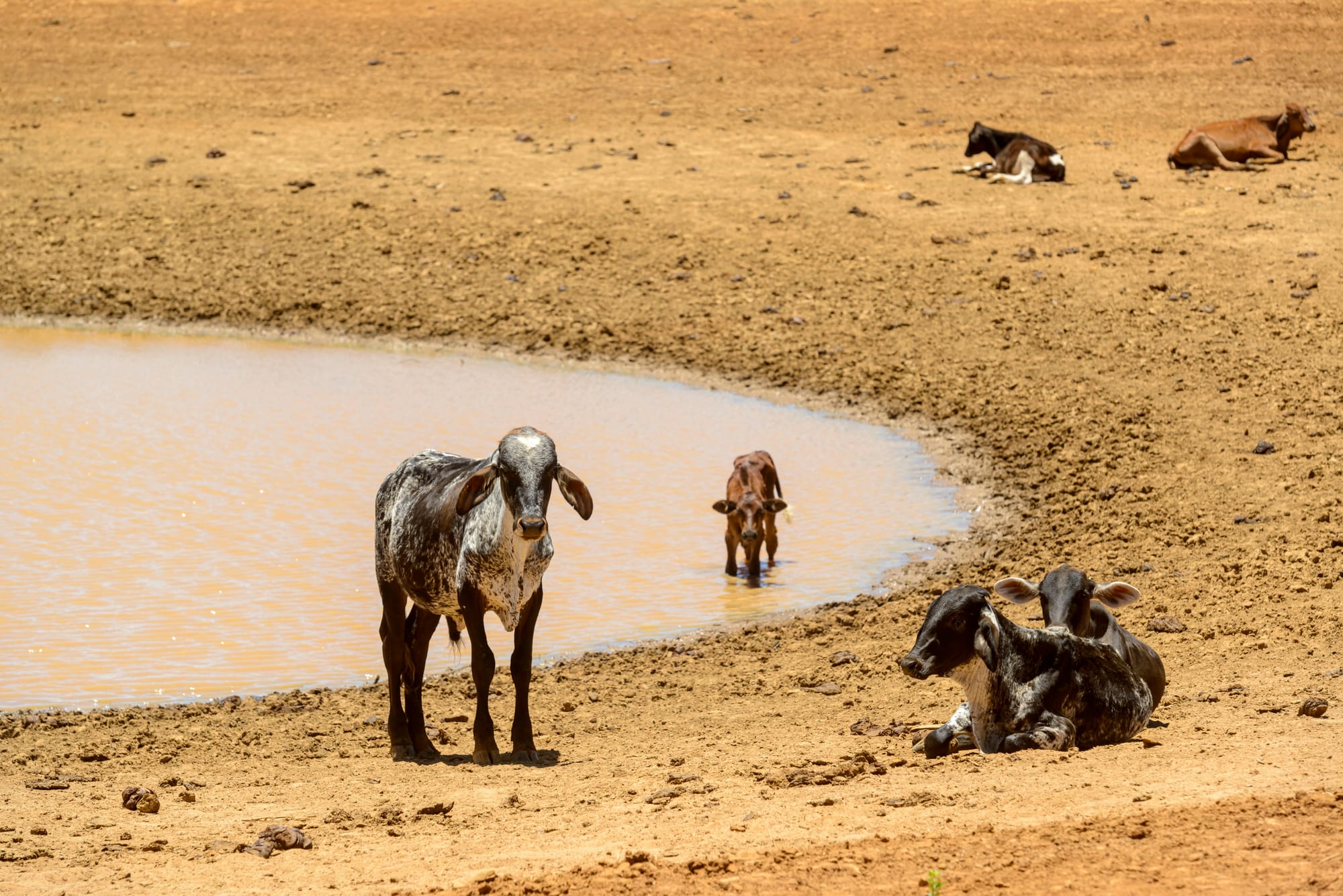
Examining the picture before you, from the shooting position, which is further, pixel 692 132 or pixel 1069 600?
pixel 692 132

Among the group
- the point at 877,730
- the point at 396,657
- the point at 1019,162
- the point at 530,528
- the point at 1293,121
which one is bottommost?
the point at 877,730

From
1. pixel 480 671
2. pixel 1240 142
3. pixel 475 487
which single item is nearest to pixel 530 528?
pixel 475 487

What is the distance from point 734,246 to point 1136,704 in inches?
559

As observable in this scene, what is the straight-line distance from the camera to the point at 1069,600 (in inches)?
341

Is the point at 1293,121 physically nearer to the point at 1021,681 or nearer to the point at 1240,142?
the point at 1240,142

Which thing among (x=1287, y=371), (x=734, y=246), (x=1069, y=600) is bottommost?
(x=1069, y=600)

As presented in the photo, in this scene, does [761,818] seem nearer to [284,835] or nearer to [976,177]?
[284,835]

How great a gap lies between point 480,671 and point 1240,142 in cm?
1841

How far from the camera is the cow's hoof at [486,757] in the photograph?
858 centimetres

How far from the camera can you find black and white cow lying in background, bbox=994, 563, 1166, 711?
8547 millimetres

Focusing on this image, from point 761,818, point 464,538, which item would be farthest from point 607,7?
point 761,818

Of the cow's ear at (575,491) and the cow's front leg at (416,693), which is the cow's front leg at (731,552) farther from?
the cow's ear at (575,491)

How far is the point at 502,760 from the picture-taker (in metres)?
8.68

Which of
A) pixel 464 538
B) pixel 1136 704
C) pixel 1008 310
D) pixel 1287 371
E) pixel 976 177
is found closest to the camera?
pixel 1136 704
